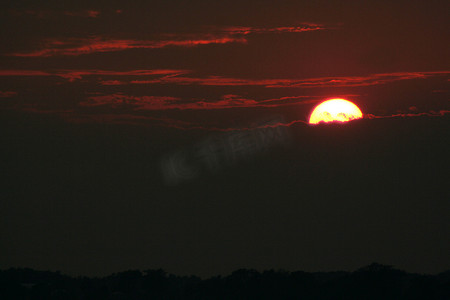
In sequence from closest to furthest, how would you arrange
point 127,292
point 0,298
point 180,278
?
1. point 0,298
2. point 127,292
3. point 180,278

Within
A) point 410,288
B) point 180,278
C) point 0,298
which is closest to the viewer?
point 410,288

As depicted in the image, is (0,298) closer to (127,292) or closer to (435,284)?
(127,292)

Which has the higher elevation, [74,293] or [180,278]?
[180,278]

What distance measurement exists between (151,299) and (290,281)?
2358 cm

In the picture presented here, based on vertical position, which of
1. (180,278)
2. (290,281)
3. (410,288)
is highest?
(180,278)

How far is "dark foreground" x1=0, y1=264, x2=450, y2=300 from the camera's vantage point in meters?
123

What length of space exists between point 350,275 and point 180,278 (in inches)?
1835

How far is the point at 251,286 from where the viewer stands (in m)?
135

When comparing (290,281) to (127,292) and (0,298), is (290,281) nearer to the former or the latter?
(127,292)

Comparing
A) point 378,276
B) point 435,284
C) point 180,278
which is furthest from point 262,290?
point 180,278

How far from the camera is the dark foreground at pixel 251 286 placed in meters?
123

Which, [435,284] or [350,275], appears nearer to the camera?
[435,284]

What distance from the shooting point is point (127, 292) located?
15150 cm

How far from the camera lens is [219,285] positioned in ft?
466
